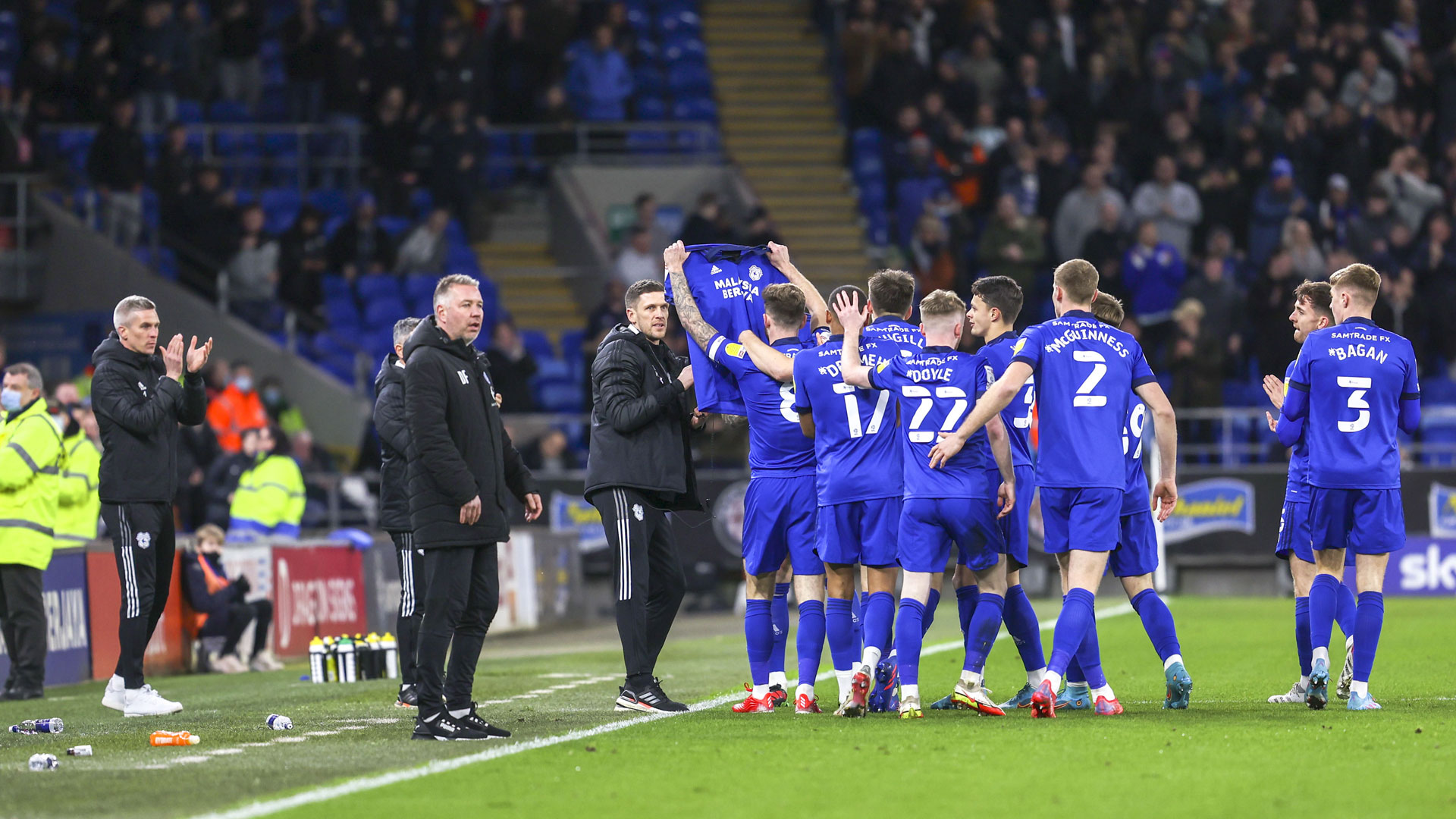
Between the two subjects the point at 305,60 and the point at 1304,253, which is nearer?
the point at 1304,253

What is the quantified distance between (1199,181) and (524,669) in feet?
52.2

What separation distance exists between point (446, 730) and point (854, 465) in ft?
8.17

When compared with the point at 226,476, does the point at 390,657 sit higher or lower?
lower

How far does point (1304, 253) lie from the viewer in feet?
83.0

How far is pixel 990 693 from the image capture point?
11328mm

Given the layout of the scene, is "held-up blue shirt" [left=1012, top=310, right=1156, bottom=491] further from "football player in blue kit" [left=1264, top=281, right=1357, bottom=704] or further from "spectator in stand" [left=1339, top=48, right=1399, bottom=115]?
"spectator in stand" [left=1339, top=48, right=1399, bottom=115]

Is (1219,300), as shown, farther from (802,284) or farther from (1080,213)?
(802,284)

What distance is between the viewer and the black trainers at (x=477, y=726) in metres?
9.06

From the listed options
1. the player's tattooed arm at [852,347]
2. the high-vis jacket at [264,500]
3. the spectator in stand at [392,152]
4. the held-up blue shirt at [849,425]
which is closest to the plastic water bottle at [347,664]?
the high-vis jacket at [264,500]

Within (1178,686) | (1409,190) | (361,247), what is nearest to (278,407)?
(361,247)

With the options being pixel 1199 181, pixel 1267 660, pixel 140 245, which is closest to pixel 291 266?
pixel 140 245

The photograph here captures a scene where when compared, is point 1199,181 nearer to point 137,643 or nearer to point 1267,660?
point 1267,660

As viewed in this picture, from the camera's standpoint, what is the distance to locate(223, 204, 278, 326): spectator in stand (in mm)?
24641

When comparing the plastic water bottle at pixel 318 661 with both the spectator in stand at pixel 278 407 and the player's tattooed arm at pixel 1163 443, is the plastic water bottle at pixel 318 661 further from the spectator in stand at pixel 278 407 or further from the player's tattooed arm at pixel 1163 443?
the spectator in stand at pixel 278 407
